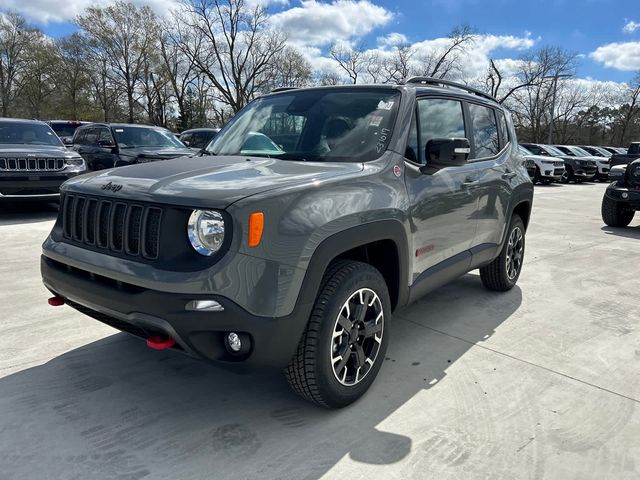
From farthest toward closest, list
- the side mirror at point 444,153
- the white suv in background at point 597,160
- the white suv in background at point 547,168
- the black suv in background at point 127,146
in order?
the white suv in background at point 597,160
the white suv in background at point 547,168
the black suv in background at point 127,146
the side mirror at point 444,153

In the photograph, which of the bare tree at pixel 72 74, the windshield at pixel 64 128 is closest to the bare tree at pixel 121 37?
the bare tree at pixel 72 74

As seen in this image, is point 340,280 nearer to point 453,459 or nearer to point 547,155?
point 453,459

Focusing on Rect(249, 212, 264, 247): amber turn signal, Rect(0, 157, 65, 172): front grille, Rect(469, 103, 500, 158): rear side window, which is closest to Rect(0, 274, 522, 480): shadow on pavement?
Rect(249, 212, 264, 247): amber turn signal

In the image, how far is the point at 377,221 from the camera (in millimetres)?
2674

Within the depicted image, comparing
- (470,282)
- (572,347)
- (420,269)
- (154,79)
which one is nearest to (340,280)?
(420,269)

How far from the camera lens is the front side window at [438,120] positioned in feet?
10.8

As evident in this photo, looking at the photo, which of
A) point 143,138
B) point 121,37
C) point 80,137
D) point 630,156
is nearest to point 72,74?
point 121,37

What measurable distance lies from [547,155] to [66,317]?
891 inches

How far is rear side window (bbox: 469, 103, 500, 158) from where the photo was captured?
4039 mm

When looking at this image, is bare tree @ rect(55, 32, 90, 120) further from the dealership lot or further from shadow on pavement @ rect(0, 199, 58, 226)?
the dealership lot

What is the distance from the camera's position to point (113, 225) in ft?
8.00

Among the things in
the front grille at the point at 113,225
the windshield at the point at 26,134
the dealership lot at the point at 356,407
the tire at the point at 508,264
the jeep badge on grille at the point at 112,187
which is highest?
the windshield at the point at 26,134

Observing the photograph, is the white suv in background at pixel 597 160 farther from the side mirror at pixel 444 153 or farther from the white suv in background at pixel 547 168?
the side mirror at pixel 444 153

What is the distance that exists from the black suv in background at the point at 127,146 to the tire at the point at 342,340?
25.2ft
